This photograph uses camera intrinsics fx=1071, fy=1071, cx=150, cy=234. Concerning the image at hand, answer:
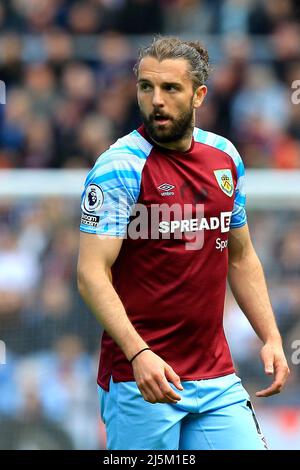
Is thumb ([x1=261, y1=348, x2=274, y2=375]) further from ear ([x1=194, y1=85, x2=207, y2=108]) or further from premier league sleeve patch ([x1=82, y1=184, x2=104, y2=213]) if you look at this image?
ear ([x1=194, y1=85, x2=207, y2=108])

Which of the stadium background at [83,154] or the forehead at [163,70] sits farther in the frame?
the stadium background at [83,154]

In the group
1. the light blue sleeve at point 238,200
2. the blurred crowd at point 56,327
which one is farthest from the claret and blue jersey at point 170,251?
the blurred crowd at point 56,327

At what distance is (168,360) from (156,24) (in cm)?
690

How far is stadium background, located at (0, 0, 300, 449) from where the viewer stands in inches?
265

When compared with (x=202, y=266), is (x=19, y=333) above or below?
below

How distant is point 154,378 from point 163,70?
3.89 ft

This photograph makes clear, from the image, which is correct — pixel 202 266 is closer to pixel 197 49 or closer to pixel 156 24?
pixel 197 49

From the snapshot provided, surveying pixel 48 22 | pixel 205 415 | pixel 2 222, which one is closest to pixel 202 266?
pixel 205 415

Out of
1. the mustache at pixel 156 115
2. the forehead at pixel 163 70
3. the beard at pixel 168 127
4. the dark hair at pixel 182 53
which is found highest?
the dark hair at pixel 182 53

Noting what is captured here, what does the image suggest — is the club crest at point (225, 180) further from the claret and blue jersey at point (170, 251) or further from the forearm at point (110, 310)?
the forearm at point (110, 310)

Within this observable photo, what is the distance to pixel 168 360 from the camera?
13.8ft

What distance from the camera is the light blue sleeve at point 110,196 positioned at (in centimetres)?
403

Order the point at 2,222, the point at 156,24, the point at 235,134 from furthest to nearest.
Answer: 1. the point at 156,24
2. the point at 235,134
3. the point at 2,222

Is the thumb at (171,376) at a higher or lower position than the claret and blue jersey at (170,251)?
lower
